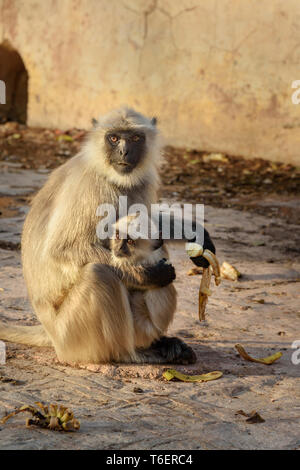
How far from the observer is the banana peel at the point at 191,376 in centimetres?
346

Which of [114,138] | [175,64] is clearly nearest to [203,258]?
[114,138]

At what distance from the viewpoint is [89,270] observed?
11.4 ft

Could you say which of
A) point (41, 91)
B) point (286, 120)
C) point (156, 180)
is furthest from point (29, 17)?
point (156, 180)

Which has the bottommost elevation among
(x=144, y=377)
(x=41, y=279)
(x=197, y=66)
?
(x=144, y=377)

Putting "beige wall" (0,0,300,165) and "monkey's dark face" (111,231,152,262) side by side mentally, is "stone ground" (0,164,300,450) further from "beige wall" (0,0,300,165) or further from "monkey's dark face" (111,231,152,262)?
"beige wall" (0,0,300,165)

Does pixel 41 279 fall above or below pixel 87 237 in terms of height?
below

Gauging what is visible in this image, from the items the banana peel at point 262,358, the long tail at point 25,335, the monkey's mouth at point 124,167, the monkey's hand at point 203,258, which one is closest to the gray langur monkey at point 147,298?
A: the monkey's hand at point 203,258

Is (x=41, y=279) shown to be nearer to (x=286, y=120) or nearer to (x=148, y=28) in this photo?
(x=286, y=120)

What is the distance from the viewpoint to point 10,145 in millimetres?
9422

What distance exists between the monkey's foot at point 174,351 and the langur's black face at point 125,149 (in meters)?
0.85

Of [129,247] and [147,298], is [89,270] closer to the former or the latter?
[129,247]

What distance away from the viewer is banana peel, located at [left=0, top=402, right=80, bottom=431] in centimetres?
271

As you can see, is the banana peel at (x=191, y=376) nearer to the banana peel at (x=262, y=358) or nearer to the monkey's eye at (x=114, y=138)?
the banana peel at (x=262, y=358)
